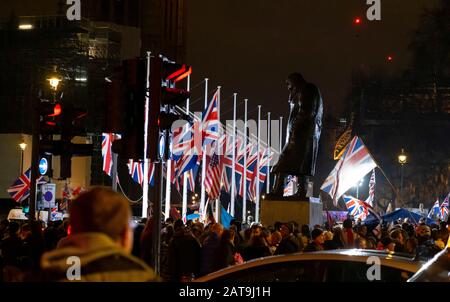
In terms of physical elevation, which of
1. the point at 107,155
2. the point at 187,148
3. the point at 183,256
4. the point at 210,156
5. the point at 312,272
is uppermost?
the point at 187,148

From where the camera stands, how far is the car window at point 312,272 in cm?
714

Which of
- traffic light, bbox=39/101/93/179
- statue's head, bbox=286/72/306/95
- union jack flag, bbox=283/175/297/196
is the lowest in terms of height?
union jack flag, bbox=283/175/297/196

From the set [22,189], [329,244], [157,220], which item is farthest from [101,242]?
[22,189]

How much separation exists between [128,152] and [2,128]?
5353cm

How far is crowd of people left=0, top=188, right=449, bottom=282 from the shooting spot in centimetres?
334

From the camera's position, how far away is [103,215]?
3.32 metres

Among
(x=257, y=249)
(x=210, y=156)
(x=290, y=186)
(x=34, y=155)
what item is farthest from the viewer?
(x=210, y=156)

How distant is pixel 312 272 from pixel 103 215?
420 centimetres

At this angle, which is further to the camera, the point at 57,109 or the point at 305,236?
the point at 305,236

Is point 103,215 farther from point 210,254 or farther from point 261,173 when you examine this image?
point 261,173

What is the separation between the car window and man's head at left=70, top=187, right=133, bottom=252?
12.9 feet

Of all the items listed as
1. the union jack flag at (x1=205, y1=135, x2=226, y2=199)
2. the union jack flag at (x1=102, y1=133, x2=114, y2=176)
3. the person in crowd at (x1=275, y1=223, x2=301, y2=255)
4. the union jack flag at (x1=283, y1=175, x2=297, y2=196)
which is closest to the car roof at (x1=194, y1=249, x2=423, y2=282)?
the person in crowd at (x1=275, y1=223, x2=301, y2=255)

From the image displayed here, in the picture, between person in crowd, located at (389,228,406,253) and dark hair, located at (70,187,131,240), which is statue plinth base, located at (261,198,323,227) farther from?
dark hair, located at (70,187,131,240)
